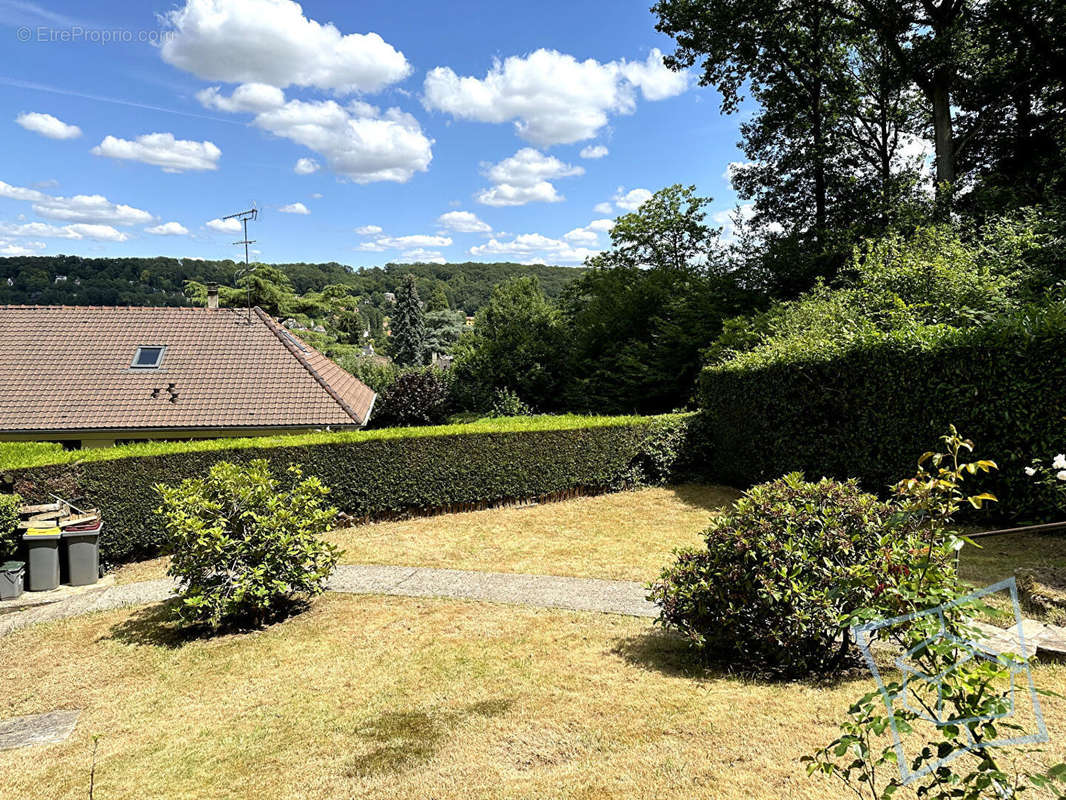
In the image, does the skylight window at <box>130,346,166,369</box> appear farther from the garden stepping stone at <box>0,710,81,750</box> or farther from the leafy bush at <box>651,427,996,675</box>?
the leafy bush at <box>651,427,996,675</box>

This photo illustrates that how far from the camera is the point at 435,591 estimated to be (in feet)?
26.6

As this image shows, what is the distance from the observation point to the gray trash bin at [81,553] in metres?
9.42

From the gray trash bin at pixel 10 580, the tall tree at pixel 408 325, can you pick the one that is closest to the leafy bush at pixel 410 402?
the gray trash bin at pixel 10 580

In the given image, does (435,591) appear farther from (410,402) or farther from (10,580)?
(410,402)

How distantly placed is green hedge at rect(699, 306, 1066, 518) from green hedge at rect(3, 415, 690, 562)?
7.60ft

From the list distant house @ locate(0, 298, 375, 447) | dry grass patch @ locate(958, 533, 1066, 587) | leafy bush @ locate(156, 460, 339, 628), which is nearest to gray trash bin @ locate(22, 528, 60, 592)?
leafy bush @ locate(156, 460, 339, 628)

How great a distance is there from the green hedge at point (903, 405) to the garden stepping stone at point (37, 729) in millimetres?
11075

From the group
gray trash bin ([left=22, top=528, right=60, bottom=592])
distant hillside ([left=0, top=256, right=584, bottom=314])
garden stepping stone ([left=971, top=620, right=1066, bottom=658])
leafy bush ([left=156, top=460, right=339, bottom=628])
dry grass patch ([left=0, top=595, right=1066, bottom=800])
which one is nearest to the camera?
dry grass patch ([left=0, top=595, right=1066, bottom=800])

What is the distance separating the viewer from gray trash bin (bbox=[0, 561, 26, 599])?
8828 mm

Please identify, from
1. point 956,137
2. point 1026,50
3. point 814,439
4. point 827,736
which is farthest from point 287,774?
point 956,137

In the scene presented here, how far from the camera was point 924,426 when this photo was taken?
9.67 metres

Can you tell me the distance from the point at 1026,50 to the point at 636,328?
46.8ft

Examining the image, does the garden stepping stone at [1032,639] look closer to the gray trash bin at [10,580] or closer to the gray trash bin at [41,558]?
the gray trash bin at [41,558]

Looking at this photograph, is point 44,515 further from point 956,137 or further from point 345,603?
point 956,137
